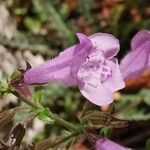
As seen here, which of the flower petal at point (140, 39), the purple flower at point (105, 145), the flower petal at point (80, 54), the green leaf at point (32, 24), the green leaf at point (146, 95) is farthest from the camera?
the green leaf at point (32, 24)

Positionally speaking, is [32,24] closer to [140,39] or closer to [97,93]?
[140,39]

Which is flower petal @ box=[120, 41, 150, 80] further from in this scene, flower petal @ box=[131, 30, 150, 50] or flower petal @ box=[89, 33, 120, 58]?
flower petal @ box=[89, 33, 120, 58]


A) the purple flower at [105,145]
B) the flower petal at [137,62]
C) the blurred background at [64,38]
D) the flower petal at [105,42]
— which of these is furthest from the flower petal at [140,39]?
the blurred background at [64,38]

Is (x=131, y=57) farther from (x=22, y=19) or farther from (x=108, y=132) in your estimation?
(x=22, y=19)

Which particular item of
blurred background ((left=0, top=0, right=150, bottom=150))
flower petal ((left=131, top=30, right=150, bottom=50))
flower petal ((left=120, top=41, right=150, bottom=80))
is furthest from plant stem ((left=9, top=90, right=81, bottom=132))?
blurred background ((left=0, top=0, right=150, bottom=150))

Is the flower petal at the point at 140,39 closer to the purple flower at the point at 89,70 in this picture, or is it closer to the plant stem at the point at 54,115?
the purple flower at the point at 89,70

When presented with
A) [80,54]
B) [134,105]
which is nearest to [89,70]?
[80,54]

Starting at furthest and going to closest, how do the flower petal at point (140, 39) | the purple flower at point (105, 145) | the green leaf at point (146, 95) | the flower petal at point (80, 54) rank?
the green leaf at point (146, 95) → the purple flower at point (105, 145) → the flower petal at point (140, 39) → the flower petal at point (80, 54)
